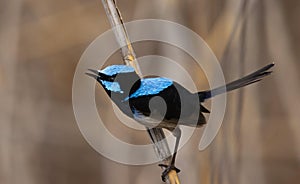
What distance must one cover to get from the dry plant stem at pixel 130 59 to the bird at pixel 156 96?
17mm

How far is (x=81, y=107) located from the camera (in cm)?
168

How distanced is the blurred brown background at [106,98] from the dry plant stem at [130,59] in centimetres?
28

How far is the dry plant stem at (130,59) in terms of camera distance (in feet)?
3.66

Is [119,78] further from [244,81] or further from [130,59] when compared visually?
[244,81]

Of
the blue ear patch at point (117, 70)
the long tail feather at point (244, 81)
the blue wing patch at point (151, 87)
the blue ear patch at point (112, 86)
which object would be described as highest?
the blue ear patch at point (117, 70)

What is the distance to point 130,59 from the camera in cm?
119

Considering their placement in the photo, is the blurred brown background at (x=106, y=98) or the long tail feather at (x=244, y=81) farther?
the blurred brown background at (x=106, y=98)

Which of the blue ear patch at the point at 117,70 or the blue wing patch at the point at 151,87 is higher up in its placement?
the blue ear patch at the point at 117,70

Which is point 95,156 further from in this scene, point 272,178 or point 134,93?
point 134,93

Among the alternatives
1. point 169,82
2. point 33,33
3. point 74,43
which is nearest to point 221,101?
point 169,82

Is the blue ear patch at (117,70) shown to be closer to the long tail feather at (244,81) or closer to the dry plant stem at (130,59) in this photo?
the dry plant stem at (130,59)

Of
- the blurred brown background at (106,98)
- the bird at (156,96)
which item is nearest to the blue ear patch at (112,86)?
the bird at (156,96)

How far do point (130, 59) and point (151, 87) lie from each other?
0.10 m

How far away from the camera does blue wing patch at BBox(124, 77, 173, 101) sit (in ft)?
3.67
